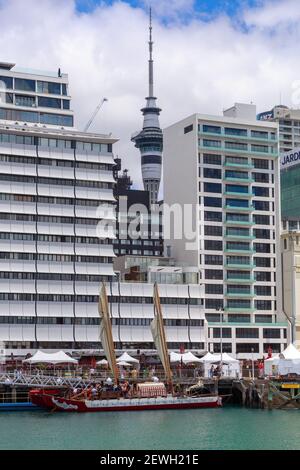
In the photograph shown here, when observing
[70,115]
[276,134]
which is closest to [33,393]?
[70,115]

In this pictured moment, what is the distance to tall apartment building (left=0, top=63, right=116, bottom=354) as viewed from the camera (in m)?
161

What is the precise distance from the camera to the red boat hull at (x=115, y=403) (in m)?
119

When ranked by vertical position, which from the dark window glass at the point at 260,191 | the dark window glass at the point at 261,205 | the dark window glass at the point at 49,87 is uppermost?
the dark window glass at the point at 49,87

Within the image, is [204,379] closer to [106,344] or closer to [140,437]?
[106,344]

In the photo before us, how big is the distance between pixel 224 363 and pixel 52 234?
3840cm

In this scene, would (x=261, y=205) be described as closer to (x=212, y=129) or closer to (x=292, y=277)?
(x=292, y=277)

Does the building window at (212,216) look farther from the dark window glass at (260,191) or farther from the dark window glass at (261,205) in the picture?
the dark window glass at (260,191)

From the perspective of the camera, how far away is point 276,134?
197 metres

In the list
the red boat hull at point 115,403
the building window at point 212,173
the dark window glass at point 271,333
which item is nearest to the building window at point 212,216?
the building window at point 212,173

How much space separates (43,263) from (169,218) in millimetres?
44068

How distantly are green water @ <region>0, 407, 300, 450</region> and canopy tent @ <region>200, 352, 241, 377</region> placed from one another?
2129cm

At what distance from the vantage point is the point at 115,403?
121062 mm

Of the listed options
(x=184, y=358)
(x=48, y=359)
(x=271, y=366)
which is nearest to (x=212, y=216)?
(x=184, y=358)

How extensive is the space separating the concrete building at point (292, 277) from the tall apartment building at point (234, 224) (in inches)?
56.5
